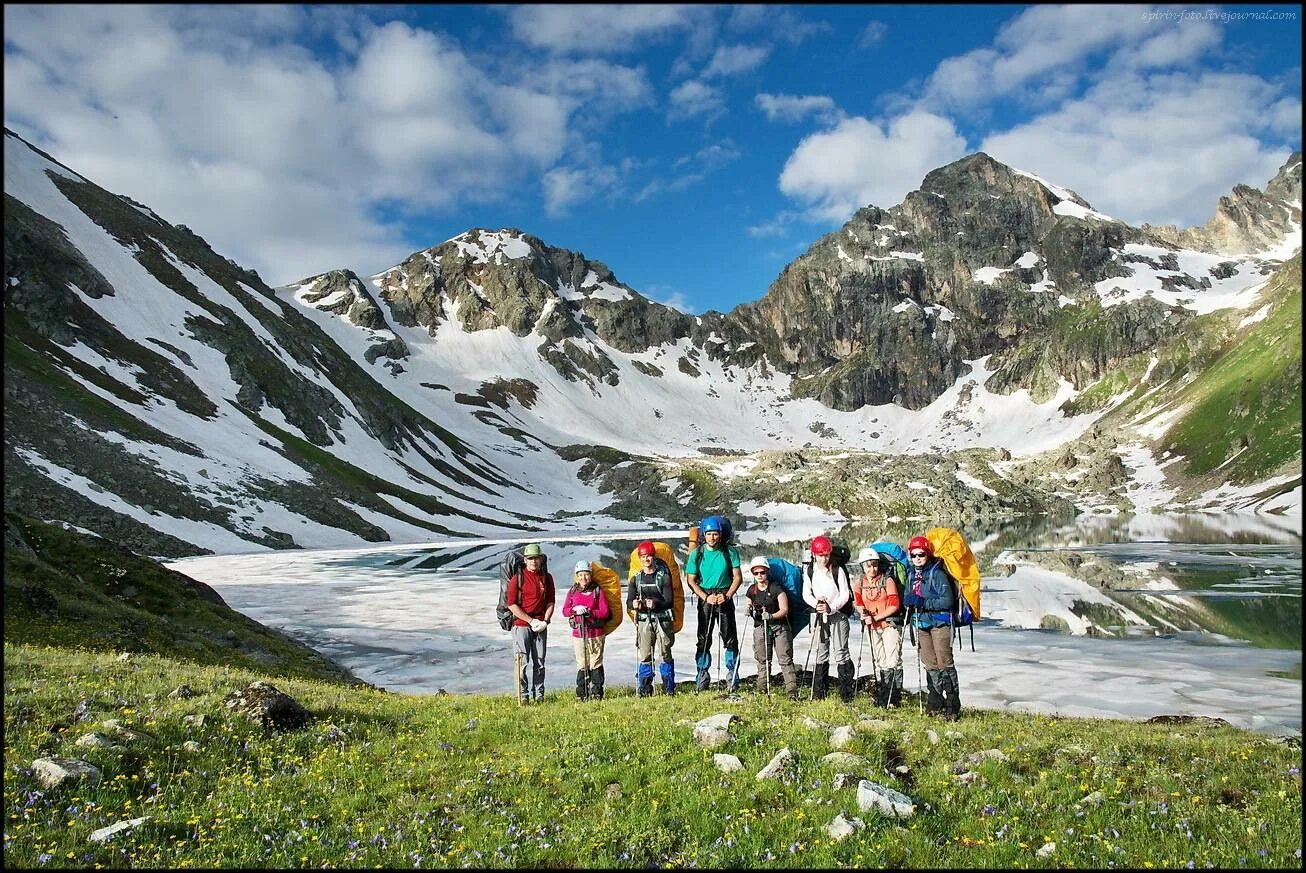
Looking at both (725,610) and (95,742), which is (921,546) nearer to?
(725,610)

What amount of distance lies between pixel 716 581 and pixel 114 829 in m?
13.2

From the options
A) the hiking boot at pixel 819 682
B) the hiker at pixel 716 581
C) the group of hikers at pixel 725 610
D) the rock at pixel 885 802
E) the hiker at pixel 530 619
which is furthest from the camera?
the hiker at pixel 716 581

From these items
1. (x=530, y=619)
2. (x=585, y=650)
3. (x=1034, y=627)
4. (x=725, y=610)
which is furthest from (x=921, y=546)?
(x=1034, y=627)

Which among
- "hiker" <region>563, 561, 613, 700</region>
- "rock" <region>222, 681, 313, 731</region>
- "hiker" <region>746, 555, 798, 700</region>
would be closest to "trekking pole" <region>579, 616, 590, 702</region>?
"hiker" <region>563, 561, 613, 700</region>

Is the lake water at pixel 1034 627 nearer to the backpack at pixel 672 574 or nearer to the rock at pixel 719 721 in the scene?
the backpack at pixel 672 574

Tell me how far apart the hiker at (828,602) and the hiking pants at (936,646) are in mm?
Result: 2005

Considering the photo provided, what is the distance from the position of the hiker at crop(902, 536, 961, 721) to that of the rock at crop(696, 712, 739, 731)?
5.11 m

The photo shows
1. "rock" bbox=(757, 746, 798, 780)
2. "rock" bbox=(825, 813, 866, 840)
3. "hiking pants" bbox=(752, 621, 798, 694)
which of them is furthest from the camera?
"hiking pants" bbox=(752, 621, 798, 694)

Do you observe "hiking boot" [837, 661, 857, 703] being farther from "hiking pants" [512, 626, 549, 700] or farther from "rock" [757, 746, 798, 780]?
"hiking pants" [512, 626, 549, 700]

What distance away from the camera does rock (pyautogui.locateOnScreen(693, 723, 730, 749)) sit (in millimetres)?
12883

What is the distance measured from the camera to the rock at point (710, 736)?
1288cm

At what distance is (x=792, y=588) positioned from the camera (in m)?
19.0

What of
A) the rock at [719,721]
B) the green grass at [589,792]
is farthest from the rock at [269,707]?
the rock at [719,721]

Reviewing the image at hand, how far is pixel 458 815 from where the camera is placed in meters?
10.1
